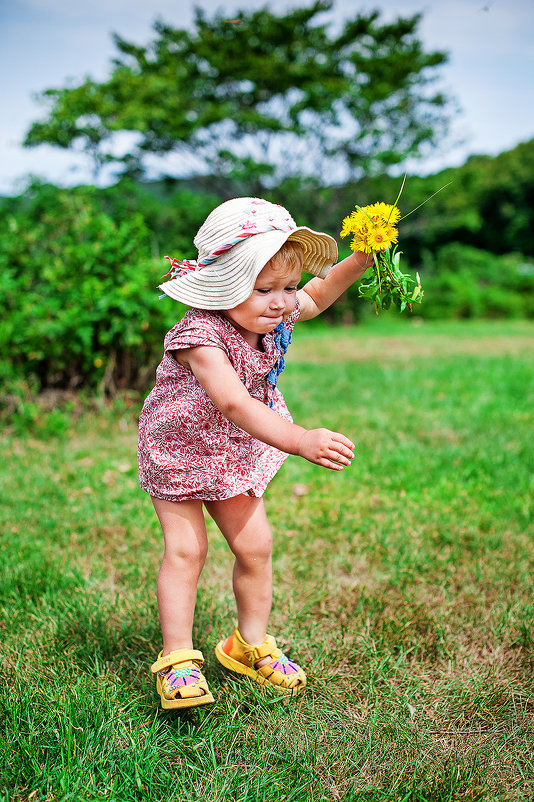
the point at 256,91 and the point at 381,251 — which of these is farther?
the point at 256,91

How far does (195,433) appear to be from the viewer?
1971 mm

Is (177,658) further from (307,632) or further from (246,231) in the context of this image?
(246,231)

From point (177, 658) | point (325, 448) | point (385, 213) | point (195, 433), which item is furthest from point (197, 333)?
point (177, 658)

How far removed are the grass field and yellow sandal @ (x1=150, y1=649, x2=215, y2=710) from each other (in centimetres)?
9

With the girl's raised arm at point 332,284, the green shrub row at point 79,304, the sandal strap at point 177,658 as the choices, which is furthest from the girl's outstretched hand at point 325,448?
the green shrub row at point 79,304

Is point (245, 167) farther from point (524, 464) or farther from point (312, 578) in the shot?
point (312, 578)

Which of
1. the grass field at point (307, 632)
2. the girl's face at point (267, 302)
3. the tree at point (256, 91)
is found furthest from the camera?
the tree at point (256, 91)

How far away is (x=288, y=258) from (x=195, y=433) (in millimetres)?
541

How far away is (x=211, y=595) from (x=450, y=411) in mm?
3473

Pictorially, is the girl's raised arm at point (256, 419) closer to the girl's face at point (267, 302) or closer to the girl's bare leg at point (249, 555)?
the girl's face at point (267, 302)

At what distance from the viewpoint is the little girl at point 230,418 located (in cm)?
180

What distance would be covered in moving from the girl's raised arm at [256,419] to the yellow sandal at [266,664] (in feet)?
2.38

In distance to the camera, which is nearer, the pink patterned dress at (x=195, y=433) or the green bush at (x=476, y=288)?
the pink patterned dress at (x=195, y=433)

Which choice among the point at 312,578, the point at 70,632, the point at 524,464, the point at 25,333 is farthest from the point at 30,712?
the point at 25,333
